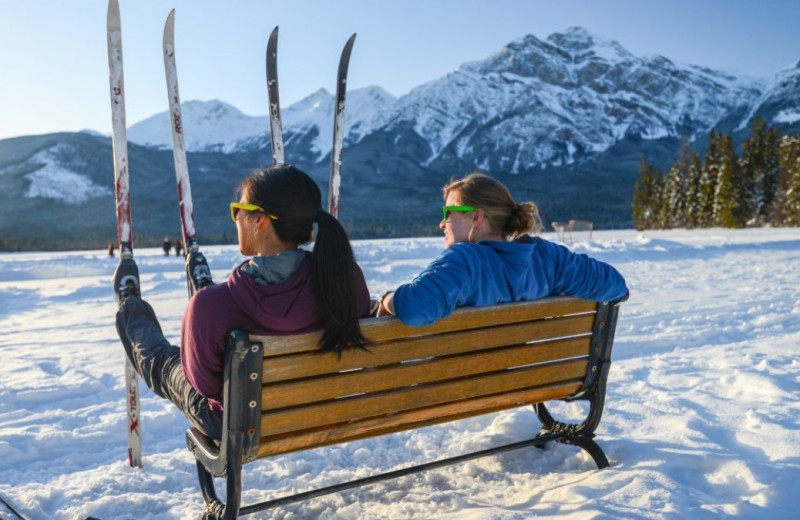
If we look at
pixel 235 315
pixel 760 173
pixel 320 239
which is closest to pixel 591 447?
pixel 320 239

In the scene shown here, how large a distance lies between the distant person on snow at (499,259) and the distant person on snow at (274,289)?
1.12 ft

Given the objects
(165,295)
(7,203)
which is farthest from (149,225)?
(165,295)

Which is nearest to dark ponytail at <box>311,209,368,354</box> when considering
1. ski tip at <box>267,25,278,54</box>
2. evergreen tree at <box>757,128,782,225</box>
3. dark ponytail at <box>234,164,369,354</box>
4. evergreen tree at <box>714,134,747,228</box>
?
dark ponytail at <box>234,164,369,354</box>

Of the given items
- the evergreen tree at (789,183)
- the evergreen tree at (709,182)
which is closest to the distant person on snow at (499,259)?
the evergreen tree at (789,183)

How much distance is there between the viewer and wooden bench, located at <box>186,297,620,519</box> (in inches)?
94.2

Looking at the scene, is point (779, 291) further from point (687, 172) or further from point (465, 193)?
point (687, 172)

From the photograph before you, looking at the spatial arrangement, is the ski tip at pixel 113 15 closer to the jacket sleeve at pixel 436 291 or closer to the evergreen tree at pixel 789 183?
the jacket sleeve at pixel 436 291

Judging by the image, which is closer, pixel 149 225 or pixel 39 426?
pixel 39 426

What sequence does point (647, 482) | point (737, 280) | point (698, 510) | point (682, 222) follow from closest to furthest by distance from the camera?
point (698, 510) < point (647, 482) < point (737, 280) < point (682, 222)

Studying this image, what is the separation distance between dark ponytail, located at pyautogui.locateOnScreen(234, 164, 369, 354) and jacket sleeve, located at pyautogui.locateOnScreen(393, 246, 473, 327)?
0.21 meters

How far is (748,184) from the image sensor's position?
55.3 meters

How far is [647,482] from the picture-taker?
304cm

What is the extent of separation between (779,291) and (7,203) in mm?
206515

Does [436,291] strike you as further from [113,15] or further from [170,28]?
[170,28]
